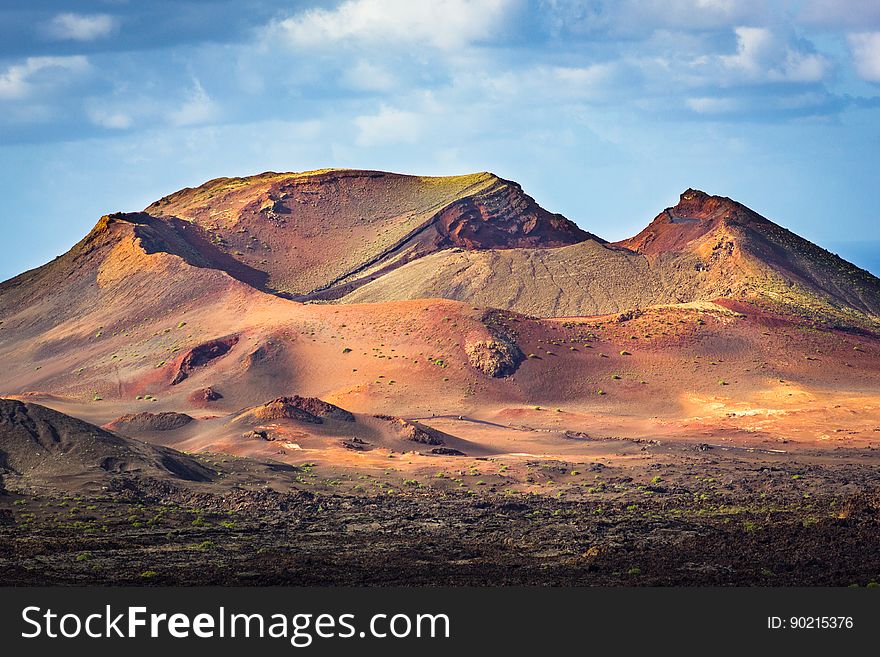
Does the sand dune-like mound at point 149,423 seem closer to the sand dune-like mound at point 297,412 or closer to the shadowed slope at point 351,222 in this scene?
the sand dune-like mound at point 297,412

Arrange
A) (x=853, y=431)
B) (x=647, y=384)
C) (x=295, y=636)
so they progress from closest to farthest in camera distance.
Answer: (x=295, y=636)
(x=853, y=431)
(x=647, y=384)

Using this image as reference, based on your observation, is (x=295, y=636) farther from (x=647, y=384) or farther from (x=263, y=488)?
(x=647, y=384)

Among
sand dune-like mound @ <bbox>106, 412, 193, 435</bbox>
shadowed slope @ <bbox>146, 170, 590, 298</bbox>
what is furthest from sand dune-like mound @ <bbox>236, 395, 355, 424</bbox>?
shadowed slope @ <bbox>146, 170, 590, 298</bbox>

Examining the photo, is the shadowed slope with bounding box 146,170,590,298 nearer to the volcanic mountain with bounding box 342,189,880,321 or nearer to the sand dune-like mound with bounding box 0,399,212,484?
the volcanic mountain with bounding box 342,189,880,321

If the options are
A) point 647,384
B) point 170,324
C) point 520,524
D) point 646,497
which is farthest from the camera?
point 170,324

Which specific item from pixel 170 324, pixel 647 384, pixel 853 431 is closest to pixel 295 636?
pixel 853 431

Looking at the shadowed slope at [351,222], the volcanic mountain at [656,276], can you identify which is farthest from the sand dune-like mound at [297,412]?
the shadowed slope at [351,222]

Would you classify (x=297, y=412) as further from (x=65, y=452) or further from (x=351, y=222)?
(x=351, y=222)

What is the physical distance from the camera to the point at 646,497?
5428cm

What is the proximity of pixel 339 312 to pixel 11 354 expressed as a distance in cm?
2872

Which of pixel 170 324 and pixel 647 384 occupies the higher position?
pixel 170 324

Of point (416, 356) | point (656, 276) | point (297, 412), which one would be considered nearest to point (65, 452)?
point (297, 412)

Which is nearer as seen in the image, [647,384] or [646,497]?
[646,497]

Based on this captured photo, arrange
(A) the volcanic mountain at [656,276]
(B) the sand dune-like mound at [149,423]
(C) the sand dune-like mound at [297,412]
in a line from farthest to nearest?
Result: (A) the volcanic mountain at [656,276], (B) the sand dune-like mound at [149,423], (C) the sand dune-like mound at [297,412]
